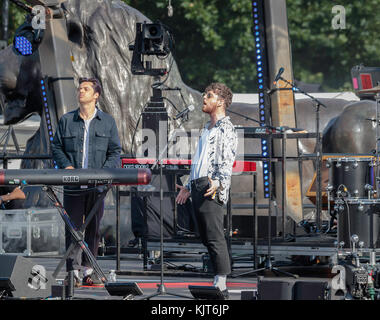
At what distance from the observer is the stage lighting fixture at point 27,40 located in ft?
44.9

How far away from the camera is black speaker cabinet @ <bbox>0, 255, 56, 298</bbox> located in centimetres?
730

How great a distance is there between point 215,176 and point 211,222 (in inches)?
16.9

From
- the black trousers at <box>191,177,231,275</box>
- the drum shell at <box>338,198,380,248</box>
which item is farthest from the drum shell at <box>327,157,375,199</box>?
the black trousers at <box>191,177,231,275</box>

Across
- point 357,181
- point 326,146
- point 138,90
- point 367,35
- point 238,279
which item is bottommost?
point 238,279

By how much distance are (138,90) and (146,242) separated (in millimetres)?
5537

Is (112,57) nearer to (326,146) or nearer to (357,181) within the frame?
(326,146)

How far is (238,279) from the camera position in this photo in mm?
9977

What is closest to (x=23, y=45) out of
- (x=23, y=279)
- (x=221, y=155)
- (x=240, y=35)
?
(x=221, y=155)

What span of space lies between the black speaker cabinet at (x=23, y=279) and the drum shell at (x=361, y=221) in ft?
11.1

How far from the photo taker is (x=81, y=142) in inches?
353

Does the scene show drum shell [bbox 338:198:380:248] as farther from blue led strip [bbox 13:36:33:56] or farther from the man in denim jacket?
blue led strip [bbox 13:36:33:56]

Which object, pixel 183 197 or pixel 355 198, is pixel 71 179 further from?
pixel 355 198
